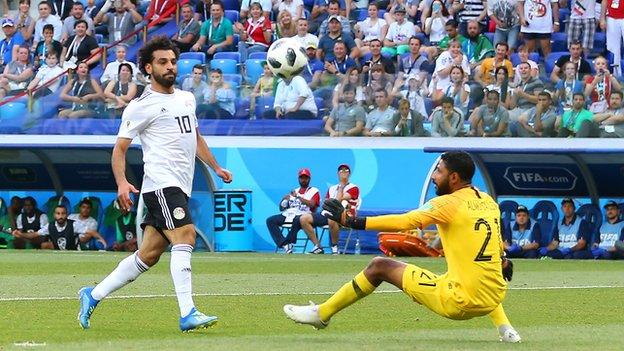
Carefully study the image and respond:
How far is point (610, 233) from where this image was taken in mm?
22172

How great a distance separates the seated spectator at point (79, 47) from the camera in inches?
1070

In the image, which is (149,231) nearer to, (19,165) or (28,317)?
(28,317)

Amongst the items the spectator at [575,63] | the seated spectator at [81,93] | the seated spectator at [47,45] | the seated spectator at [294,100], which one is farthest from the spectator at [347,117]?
the seated spectator at [47,45]

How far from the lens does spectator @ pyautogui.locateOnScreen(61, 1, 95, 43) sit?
2841 cm

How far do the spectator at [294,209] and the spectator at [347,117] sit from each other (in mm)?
825

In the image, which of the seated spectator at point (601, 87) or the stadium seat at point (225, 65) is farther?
the stadium seat at point (225, 65)

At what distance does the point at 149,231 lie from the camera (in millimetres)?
10297

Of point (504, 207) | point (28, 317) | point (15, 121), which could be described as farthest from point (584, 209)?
point (28, 317)

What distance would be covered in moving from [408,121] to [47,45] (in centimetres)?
832

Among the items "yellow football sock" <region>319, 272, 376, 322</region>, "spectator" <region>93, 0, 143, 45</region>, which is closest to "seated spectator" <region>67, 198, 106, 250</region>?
"spectator" <region>93, 0, 143, 45</region>

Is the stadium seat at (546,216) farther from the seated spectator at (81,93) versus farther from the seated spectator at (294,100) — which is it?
the seated spectator at (81,93)

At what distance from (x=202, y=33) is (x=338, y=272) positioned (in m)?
9.97

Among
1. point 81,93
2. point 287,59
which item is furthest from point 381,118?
point 81,93

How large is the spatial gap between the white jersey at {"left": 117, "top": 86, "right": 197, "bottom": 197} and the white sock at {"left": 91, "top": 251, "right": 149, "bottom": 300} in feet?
1.68
